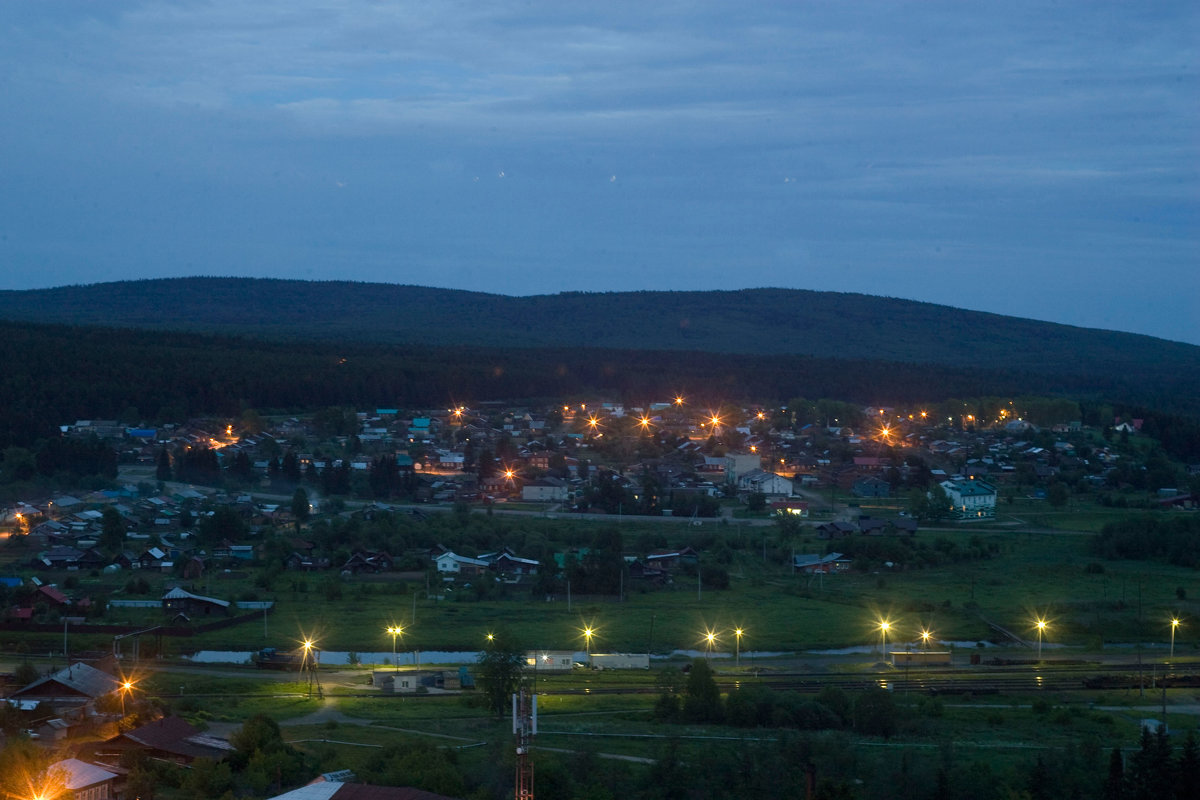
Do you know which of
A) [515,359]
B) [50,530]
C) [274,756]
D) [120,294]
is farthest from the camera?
[120,294]

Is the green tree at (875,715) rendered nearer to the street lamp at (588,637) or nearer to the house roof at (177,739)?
the street lamp at (588,637)

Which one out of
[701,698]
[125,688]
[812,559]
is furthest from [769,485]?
[125,688]

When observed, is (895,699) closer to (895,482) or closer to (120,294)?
(895,482)

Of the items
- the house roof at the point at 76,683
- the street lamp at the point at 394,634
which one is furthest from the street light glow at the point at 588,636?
the house roof at the point at 76,683

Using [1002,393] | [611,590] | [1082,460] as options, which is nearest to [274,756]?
[611,590]

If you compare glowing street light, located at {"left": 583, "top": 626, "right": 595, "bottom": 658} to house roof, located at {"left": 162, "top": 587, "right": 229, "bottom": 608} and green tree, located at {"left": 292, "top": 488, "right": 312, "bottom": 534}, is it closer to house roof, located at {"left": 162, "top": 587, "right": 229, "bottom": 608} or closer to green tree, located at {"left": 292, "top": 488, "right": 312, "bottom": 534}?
house roof, located at {"left": 162, "top": 587, "right": 229, "bottom": 608}

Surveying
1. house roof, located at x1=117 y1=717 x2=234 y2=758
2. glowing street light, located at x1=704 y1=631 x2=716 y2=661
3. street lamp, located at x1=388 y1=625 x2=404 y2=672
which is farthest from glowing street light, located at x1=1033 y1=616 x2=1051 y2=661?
house roof, located at x1=117 y1=717 x2=234 y2=758

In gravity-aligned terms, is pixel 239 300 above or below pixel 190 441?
above
